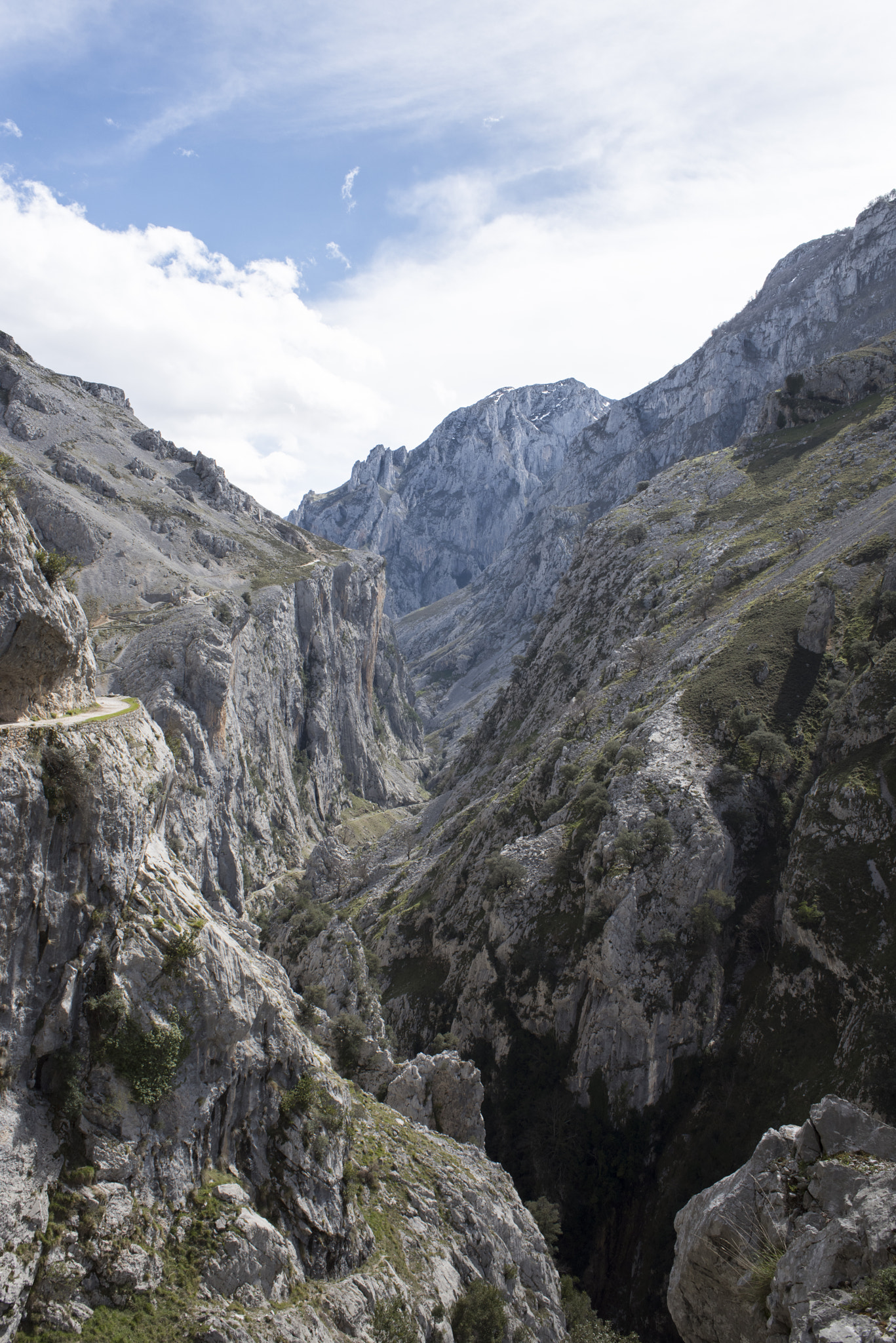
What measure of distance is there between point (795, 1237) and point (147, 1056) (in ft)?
52.5

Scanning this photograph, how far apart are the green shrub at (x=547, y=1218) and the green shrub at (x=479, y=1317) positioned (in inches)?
589

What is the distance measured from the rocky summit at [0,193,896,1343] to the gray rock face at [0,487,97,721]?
126mm

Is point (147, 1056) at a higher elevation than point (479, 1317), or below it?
higher

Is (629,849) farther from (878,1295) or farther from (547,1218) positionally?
(878,1295)

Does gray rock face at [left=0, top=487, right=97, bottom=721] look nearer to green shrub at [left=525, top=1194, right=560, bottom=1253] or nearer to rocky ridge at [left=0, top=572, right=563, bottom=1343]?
rocky ridge at [left=0, top=572, right=563, bottom=1343]

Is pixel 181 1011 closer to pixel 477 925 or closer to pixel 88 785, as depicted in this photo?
pixel 88 785

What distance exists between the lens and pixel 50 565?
20375 millimetres

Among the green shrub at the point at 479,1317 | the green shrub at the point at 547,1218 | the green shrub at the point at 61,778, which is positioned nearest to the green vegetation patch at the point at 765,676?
the green shrub at the point at 547,1218

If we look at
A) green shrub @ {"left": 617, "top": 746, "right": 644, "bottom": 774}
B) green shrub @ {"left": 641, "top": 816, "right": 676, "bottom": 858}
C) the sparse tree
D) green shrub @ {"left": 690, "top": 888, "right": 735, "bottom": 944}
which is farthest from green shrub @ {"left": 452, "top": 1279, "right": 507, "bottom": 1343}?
the sparse tree

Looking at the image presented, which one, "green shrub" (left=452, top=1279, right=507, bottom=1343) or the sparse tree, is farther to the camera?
the sparse tree

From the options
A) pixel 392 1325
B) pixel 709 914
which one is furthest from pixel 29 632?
pixel 709 914

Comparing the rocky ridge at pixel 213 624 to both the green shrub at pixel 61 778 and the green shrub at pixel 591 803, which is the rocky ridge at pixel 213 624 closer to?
the green shrub at pixel 591 803

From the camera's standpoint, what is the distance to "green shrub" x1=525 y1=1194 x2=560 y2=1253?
3897 centimetres

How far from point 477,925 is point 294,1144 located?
38542 mm
